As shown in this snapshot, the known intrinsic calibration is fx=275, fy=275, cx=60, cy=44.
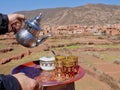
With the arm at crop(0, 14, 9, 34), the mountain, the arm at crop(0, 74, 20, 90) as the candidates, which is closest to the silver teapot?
the arm at crop(0, 14, 9, 34)

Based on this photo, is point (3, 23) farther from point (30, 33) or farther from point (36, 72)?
point (36, 72)

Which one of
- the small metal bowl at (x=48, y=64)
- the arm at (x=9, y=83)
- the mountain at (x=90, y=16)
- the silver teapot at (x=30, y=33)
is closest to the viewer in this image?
the arm at (x=9, y=83)

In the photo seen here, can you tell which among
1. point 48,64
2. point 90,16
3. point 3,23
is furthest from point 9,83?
point 90,16

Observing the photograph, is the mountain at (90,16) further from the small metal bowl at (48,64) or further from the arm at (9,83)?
the arm at (9,83)

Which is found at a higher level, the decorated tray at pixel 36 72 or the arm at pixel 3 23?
the arm at pixel 3 23

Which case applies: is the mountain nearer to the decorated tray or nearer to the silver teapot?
the decorated tray

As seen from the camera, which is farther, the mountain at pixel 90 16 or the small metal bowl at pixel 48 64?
the mountain at pixel 90 16

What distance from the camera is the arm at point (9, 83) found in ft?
4.49

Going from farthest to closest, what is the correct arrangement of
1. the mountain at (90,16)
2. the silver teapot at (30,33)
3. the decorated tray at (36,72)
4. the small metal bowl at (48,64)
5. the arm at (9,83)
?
the mountain at (90,16)
the small metal bowl at (48,64)
the silver teapot at (30,33)
the decorated tray at (36,72)
the arm at (9,83)

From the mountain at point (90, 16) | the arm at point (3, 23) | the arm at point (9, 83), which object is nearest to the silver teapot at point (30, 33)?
the arm at point (3, 23)

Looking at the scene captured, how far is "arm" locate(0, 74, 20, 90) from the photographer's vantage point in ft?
4.49

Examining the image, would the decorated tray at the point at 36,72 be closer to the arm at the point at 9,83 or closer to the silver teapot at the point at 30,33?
the silver teapot at the point at 30,33

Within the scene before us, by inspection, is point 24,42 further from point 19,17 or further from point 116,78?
point 116,78

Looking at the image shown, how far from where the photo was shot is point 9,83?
139cm
